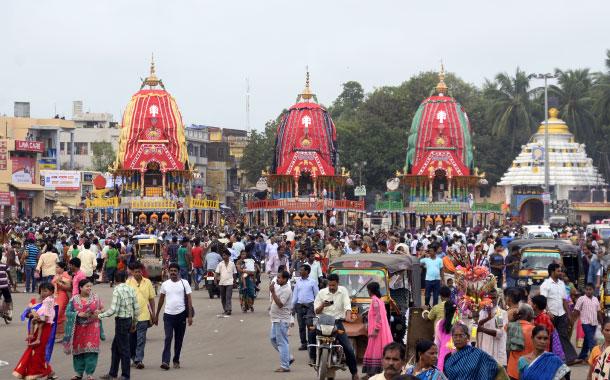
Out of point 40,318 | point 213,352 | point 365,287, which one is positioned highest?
point 365,287

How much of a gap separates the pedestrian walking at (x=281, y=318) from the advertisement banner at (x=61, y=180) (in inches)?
2337

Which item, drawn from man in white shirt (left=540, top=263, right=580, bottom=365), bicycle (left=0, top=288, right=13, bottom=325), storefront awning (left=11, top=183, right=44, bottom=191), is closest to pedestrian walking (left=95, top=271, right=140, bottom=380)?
man in white shirt (left=540, top=263, right=580, bottom=365)

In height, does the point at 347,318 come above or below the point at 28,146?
below

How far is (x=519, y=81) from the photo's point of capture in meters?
87.1

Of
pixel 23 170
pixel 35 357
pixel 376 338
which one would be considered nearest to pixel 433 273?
pixel 376 338

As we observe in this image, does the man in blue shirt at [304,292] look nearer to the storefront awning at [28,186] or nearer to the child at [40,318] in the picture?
the child at [40,318]

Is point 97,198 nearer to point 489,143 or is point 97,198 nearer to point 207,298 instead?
Result: point 489,143

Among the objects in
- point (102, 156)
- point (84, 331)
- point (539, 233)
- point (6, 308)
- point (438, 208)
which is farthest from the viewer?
point (102, 156)

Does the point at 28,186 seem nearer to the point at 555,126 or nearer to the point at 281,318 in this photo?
the point at 555,126

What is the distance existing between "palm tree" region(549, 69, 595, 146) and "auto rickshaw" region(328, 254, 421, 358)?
69.1 m

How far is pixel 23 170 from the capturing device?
62094 mm

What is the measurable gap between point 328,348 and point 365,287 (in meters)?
1.91

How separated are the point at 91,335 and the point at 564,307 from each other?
624cm

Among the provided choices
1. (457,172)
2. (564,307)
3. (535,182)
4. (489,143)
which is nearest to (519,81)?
(489,143)
